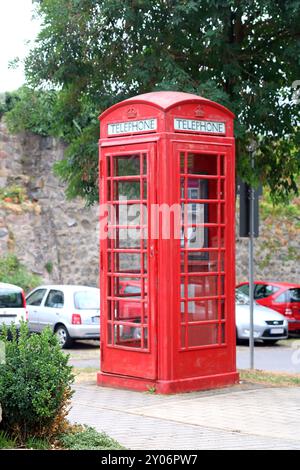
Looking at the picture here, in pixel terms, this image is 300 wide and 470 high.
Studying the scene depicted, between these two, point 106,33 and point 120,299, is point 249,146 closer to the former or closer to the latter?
point 106,33

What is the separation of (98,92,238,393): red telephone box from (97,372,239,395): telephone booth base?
14mm

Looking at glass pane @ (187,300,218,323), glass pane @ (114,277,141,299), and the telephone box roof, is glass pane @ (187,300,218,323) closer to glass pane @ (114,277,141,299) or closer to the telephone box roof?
glass pane @ (114,277,141,299)

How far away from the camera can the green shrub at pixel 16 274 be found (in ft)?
90.9

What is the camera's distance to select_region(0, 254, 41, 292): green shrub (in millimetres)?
27719

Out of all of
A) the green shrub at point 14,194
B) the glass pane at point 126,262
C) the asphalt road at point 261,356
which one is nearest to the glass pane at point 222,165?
the glass pane at point 126,262

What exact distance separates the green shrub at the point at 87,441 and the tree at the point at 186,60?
7.37 metres

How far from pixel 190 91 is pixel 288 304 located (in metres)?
12.6

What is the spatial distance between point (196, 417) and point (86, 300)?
12607 mm

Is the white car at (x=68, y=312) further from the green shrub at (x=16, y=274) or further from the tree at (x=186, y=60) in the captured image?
the tree at (x=186, y=60)

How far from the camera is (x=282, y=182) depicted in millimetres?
17156

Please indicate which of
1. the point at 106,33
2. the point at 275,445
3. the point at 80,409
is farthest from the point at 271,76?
the point at 275,445

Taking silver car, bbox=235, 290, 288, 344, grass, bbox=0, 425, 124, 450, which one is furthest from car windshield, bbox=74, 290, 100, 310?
grass, bbox=0, 425, 124, 450

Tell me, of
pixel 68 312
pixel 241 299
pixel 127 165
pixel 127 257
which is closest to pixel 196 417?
pixel 127 257

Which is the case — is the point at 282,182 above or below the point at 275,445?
above
